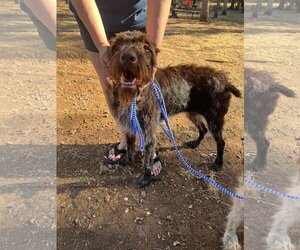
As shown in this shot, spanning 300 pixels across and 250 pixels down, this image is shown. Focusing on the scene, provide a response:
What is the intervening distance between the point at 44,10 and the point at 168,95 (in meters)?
1.55

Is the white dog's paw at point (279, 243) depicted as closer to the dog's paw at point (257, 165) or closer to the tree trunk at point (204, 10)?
the dog's paw at point (257, 165)

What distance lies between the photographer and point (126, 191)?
3414mm

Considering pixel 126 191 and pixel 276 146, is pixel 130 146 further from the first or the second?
pixel 276 146

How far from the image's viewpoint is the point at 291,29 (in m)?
13.3

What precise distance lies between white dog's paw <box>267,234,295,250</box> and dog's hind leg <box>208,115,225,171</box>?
Answer: 1126mm

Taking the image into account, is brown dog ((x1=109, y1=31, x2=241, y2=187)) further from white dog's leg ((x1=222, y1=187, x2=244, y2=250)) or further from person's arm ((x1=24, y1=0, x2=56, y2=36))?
white dog's leg ((x1=222, y1=187, x2=244, y2=250))

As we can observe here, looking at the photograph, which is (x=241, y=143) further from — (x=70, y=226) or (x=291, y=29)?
(x=291, y=29)

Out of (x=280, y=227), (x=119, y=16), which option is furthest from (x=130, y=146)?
(x=280, y=227)

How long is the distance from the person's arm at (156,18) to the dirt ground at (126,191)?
1.50m

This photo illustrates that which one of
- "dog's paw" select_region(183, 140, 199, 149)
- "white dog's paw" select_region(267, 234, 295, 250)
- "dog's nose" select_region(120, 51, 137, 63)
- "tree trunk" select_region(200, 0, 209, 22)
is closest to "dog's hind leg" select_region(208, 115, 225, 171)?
"dog's paw" select_region(183, 140, 199, 149)

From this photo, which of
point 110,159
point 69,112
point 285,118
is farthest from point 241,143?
point 69,112

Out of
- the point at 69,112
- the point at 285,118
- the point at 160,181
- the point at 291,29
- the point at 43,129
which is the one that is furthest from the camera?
the point at 291,29

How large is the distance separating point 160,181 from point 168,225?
626mm

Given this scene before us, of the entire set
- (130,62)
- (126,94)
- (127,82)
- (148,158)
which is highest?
(130,62)
